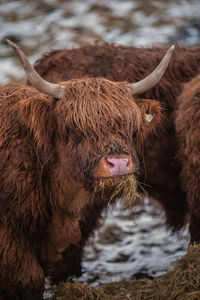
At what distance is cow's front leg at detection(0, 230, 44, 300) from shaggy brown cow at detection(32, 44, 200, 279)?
103 centimetres

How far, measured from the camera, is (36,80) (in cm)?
334

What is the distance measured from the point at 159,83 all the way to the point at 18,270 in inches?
93.7

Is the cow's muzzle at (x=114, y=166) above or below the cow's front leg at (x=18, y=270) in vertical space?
above

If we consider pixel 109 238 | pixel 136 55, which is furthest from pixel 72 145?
pixel 109 238

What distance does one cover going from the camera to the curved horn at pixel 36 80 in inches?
126

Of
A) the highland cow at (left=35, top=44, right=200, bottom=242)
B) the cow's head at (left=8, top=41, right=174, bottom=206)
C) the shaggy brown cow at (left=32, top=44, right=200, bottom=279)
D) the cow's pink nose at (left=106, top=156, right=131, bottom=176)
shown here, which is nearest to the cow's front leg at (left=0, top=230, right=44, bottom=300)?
the cow's head at (left=8, top=41, right=174, bottom=206)

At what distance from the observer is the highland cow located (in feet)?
16.7

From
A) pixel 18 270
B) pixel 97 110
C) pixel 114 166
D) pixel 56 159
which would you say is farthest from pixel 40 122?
pixel 18 270

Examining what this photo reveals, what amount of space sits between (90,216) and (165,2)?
7848 millimetres

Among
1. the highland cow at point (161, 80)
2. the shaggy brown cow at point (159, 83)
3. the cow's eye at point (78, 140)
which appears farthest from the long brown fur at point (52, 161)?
the highland cow at point (161, 80)

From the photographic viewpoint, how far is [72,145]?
346 cm

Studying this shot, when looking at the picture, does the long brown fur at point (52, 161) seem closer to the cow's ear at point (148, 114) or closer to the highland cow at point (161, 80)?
the cow's ear at point (148, 114)

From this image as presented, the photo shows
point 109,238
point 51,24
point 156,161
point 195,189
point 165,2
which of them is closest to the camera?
point 195,189

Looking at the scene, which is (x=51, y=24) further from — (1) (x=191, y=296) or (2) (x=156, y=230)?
(1) (x=191, y=296)
